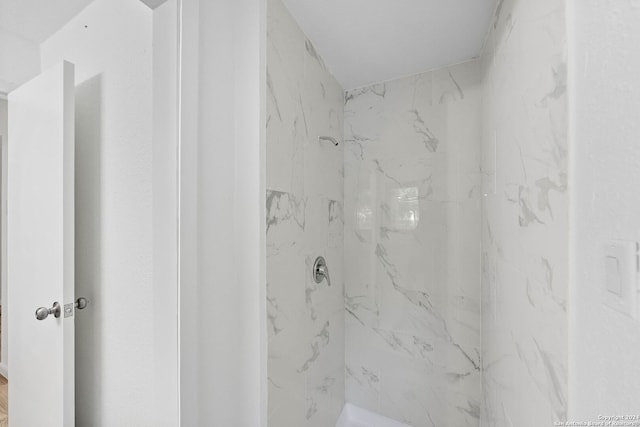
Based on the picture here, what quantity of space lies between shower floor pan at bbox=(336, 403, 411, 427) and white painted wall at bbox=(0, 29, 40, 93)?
1.82 metres

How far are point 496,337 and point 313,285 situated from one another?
28.5 inches

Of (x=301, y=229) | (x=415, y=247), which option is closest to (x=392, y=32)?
(x=301, y=229)

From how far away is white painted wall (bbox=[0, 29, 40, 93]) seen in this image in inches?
17.8

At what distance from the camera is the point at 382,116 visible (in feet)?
5.14

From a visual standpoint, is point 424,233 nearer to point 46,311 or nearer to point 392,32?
point 392,32

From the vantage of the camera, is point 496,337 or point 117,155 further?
point 496,337

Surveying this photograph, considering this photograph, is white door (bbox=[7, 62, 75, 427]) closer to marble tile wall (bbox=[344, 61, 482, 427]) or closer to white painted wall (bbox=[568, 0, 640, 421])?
white painted wall (bbox=[568, 0, 640, 421])

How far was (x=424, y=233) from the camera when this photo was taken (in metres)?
1.47

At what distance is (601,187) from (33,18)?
98cm

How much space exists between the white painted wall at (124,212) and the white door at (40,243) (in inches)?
1.8

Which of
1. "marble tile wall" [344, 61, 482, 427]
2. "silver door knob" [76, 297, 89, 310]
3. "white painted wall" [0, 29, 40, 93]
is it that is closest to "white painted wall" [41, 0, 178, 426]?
"silver door knob" [76, 297, 89, 310]

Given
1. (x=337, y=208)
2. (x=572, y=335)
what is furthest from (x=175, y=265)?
(x=337, y=208)

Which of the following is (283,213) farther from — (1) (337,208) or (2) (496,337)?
(2) (496,337)

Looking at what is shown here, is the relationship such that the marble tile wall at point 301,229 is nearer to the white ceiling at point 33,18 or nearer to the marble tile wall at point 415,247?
the marble tile wall at point 415,247
